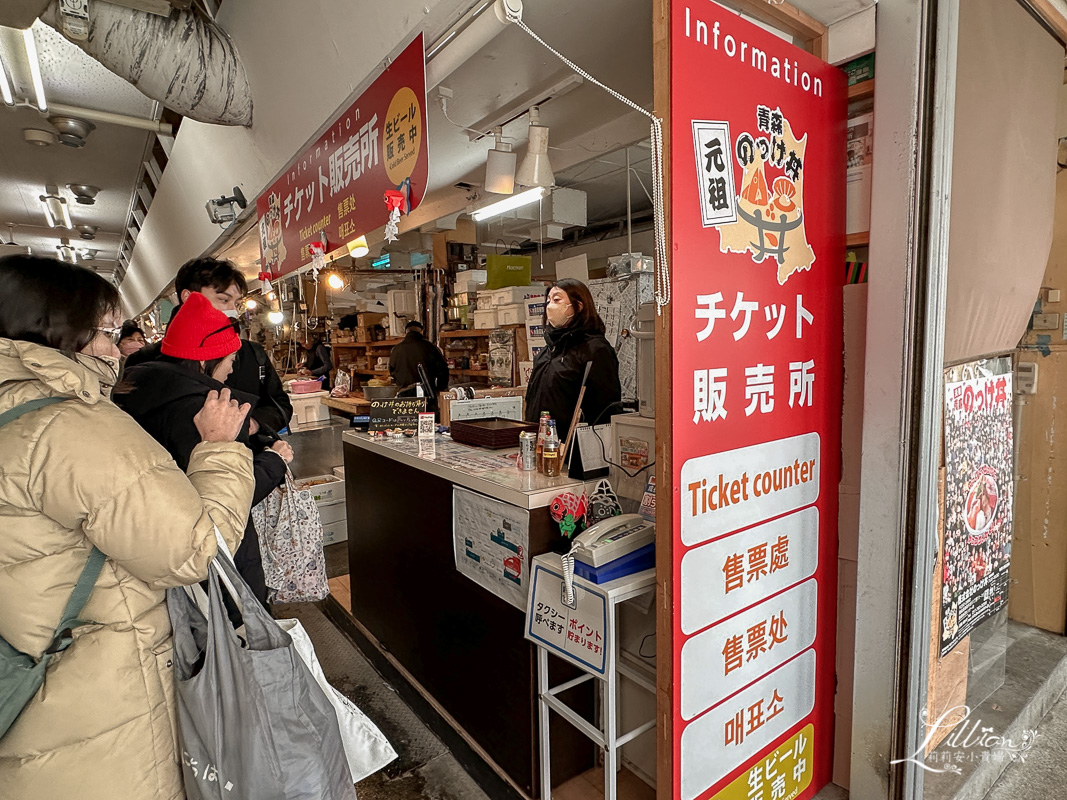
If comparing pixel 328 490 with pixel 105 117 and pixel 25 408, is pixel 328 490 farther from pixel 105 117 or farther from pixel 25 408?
pixel 25 408

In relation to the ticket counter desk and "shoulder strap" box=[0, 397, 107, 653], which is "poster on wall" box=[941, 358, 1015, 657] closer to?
the ticket counter desk

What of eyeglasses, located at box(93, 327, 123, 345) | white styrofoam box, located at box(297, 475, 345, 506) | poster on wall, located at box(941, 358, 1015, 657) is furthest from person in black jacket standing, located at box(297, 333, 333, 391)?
poster on wall, located at box(941, 358, 1015, 657)

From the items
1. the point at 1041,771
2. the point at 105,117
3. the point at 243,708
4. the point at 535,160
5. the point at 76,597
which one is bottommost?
the point at 1041,771

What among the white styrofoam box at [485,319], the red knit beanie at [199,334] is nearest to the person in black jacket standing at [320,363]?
the white styrofoam box at [485,319]

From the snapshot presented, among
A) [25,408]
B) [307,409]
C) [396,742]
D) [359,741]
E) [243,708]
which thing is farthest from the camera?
[307,409]

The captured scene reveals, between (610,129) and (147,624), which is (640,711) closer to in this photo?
(147,624)

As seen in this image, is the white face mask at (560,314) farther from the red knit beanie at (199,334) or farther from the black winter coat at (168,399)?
the black winter coat at (168,399)

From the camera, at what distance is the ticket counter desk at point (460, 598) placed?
1873mm

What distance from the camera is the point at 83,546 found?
1.15 m

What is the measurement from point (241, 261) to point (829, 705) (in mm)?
6701

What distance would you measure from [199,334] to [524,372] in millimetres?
3879

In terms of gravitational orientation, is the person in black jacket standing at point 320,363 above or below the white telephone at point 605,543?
above

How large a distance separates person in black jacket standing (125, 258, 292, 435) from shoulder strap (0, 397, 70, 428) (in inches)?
29.7

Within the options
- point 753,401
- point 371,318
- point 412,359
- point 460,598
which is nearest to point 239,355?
point 460,598
